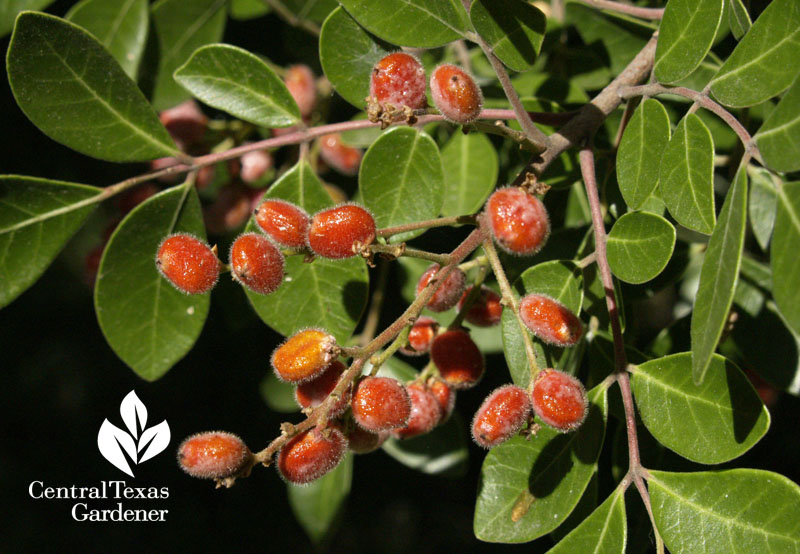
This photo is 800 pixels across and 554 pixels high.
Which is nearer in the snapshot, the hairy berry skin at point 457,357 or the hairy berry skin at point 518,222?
the hairy berry skin at point 518,222

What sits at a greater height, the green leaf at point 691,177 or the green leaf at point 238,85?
the green leaf at point 238,85

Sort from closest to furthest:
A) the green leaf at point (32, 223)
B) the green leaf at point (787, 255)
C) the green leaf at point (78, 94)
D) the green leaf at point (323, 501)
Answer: the green leaf at point (787, 255) < the green leaf at point (78, 94) < the green leaf at point (32, 223) < the green leaf at point (323, 501)

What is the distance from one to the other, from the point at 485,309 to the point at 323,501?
91 cm

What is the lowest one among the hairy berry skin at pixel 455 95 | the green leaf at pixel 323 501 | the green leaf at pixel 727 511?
the green leaf at pixel 323 501

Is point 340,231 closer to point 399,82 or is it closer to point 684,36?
point 399,82

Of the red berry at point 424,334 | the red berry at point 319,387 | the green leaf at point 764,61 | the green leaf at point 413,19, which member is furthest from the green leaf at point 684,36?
the red berry at point 319,387

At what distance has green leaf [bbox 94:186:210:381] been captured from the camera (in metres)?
1.30

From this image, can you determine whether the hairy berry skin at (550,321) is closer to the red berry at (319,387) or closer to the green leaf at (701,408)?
the green leaf at (701,408)

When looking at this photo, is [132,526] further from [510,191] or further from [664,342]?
[510,191]

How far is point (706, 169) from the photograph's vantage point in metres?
0.95

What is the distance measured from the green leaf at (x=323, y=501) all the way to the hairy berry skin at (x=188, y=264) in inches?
36.8

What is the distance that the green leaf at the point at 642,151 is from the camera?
1.03 metres

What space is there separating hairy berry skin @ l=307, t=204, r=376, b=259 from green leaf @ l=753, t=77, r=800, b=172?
48 centimetres

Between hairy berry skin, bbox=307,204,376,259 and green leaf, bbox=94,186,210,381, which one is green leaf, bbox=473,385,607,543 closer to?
hairy berry skin, bbox=307,204,376,259
